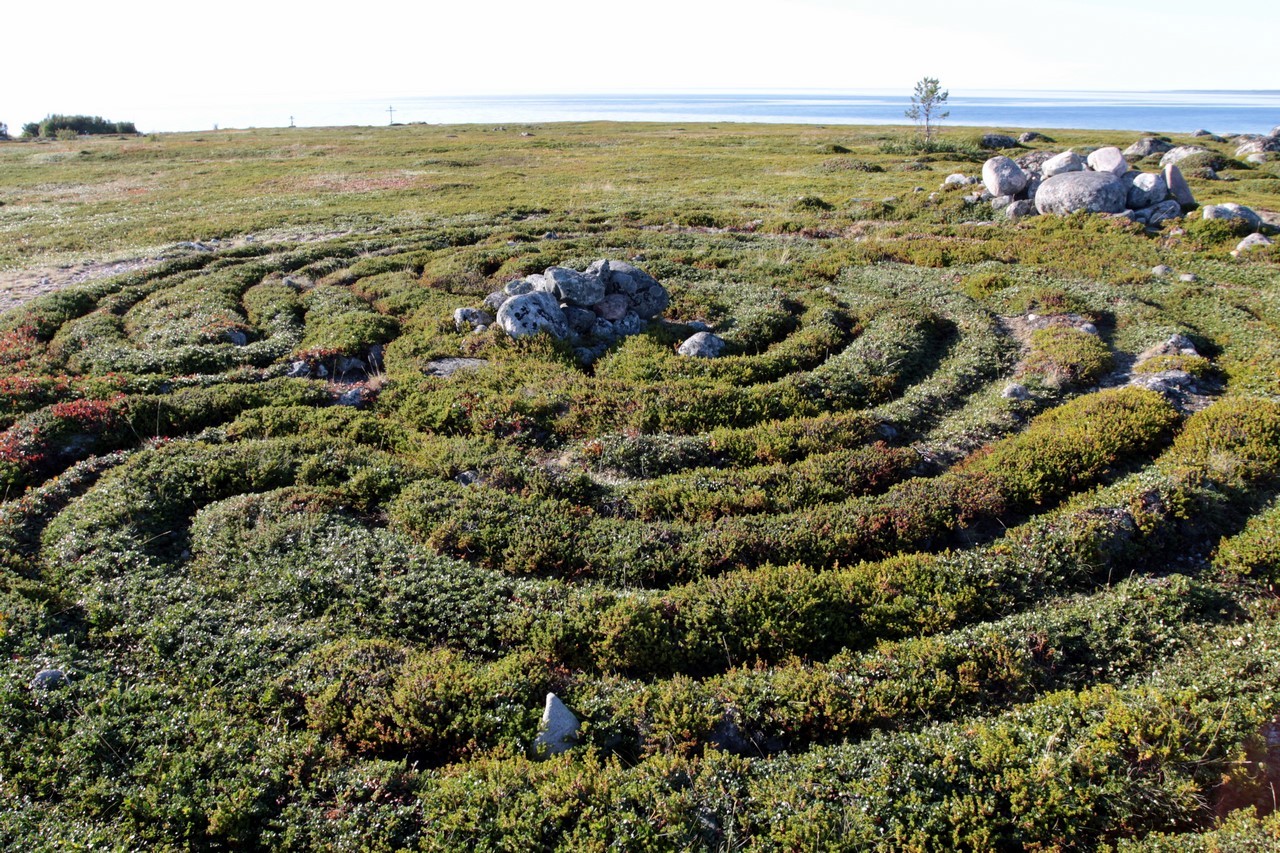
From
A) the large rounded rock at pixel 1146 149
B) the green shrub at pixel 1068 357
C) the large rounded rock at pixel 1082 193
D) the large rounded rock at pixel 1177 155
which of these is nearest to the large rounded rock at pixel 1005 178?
the large rounded rock at pixel 1082 193

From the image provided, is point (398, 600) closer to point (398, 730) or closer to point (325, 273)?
point (398, 730)

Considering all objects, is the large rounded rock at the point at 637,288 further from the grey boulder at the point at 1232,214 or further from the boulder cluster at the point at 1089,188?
the grey boulder at the point at 1232,214

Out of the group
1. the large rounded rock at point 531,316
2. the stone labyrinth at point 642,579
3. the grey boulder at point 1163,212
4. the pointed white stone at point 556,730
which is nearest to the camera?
the stone labyrinth at point 642,579

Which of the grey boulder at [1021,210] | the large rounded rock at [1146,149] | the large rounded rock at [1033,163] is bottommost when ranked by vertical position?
the grey boulder at [1021,210]

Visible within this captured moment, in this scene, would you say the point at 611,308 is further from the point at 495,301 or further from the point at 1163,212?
the point at 1163,212

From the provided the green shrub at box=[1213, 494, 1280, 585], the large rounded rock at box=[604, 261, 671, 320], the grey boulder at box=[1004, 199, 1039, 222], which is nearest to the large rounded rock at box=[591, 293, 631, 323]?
the large rounded rock at box=[604, 261, 671, 320]

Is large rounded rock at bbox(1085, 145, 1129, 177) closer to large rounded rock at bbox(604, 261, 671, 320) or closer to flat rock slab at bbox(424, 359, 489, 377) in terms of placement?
large rounded rock at bbox(604, 261, 671, 320)

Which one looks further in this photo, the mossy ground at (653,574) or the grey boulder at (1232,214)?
the grey boulder at (1232,214)
